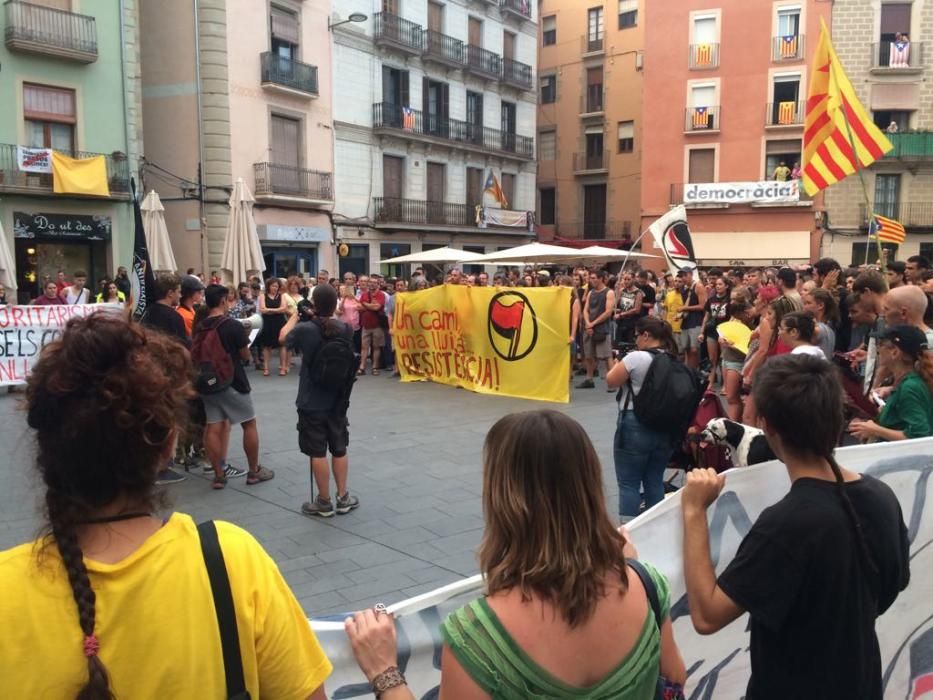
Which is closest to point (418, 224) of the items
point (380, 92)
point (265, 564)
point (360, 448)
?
point (380, 92)

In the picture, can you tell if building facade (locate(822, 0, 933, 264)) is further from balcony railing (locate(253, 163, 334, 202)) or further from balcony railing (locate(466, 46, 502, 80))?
balcony railing (locate(253, 163, 334, 202))

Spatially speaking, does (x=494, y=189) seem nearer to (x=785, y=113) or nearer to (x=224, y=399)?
(x=785, y=113)

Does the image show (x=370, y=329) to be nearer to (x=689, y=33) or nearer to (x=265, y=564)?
(x=265, y=564)

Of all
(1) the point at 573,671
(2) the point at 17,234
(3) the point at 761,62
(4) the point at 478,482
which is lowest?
(4) the point at 478,482

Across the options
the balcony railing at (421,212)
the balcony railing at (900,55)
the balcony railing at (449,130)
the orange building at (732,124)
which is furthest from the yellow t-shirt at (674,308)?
the balcony railing at (900,55)

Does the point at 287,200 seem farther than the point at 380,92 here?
No

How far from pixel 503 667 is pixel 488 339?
9920 mm

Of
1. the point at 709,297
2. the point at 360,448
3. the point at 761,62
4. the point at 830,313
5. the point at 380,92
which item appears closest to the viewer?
the point at 830,313

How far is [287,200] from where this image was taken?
1005 inches

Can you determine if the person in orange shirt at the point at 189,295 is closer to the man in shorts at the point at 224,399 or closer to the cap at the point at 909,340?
the man in shorts at the point at 224,399

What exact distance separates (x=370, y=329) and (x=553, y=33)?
33.3 metres

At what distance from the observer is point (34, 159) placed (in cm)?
2002

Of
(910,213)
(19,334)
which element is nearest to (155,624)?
(19,334)

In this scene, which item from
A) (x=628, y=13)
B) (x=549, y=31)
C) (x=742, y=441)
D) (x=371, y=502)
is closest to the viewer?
(x=742, y=441)
